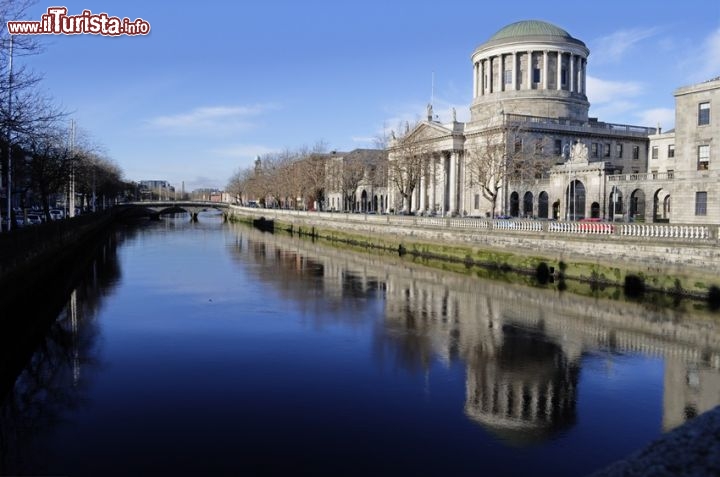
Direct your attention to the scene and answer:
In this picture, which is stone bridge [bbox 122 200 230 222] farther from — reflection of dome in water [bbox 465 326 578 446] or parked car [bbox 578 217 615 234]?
reflection of dome in water [bbox 465 326 578 446]

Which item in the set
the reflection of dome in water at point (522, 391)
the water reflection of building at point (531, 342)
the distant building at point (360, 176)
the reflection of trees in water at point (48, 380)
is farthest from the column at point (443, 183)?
the reflection of dome in water at point (522, 391)

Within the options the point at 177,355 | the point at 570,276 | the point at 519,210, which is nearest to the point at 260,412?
the point at 177,355

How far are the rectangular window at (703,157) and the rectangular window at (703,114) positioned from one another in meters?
1.56

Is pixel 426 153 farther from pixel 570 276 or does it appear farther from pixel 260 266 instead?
pixel 570 276

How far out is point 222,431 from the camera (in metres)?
12.5

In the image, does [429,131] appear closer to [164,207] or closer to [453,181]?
[453,181]

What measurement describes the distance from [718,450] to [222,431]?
8.62 meters

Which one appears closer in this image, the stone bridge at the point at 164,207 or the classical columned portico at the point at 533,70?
the classical columned portico at the point at 533,70

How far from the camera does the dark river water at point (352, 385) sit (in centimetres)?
1153

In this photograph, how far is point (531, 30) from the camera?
91.4m

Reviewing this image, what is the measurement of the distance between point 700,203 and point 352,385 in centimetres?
3566

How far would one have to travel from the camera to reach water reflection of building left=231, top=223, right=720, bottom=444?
46.6ft

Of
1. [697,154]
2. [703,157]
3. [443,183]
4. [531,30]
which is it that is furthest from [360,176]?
[703,157]

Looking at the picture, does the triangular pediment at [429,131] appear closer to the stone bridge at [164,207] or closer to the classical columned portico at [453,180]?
the classical columned portico at [453,180]
